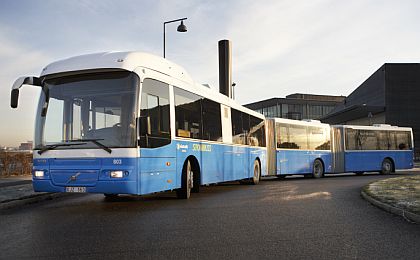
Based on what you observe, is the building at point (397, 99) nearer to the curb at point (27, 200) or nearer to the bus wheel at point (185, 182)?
the bus wheel at point (185, 182)

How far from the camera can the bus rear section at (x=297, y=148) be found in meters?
20.3

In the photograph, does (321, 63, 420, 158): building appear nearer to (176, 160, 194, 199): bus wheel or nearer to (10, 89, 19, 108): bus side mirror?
(176, 160, 194, 199): bus wheel

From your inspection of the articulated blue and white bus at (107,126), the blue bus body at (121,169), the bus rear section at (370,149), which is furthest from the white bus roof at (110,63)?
the bus rear section at (370,149)

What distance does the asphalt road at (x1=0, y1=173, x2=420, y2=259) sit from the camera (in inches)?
210

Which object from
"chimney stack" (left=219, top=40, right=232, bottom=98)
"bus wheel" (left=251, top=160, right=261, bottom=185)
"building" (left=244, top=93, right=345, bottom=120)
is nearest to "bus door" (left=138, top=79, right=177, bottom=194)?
"bus wheel" (left=251, top=160, right=261, bottom=185)

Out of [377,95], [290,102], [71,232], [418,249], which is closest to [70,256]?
[71,232]

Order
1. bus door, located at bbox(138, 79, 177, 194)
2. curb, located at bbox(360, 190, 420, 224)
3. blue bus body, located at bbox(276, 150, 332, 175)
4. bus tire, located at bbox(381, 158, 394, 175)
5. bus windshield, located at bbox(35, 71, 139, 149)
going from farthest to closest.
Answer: bus tire, located at bbox(381, 158, 394, 175), blue bus body, located at bbox(276, 150, 332, 175), bus door, located at bbox(138, 79, 177, 194), bus windshield, located at bbox(35, 71, 139, 149), curb, located at bbox(360, 190, 420, 224)

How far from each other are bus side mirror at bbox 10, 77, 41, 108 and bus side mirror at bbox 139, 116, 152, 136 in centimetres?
260

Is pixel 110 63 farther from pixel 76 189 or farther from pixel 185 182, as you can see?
pixel 185 182

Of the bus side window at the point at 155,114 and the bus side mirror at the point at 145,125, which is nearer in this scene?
the bus side mirror at the point at 145,125

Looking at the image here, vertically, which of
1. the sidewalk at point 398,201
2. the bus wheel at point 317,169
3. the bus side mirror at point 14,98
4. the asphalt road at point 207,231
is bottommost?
the asphalt road at point 207,231

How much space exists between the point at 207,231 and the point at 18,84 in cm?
544

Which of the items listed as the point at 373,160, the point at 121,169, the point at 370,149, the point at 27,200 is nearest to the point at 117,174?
the point at 121,169

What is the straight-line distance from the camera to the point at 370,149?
82.7 feet
